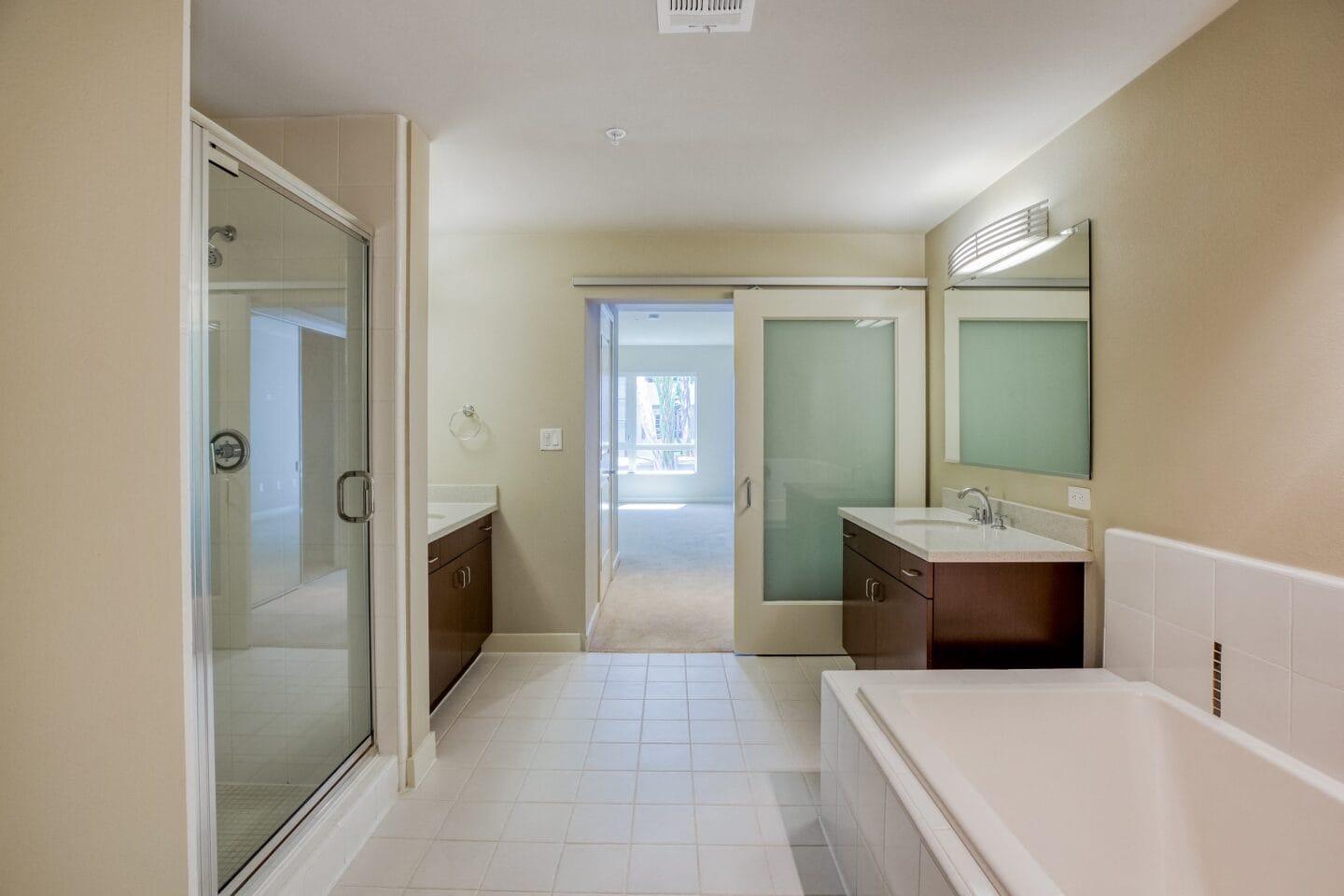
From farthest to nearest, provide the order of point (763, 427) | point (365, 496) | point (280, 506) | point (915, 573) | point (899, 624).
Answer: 1. point (763, 427)
2. point (899, 624)
3. point (915, 573)
4. point (365, 496)
5. point (280, 506)

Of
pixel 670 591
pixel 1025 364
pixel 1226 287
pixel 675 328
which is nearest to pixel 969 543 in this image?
pixel 1025 364

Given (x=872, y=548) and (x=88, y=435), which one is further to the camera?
(x=872, y=548)

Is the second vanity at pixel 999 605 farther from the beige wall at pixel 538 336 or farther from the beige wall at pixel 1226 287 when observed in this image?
the beige wall at pixel 538 336

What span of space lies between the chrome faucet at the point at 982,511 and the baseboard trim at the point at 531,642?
2.09 m

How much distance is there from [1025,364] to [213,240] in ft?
8.49

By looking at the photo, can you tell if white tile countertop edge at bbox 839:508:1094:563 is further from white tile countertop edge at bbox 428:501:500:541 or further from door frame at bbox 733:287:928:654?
white tile countertop edge at bbox 428:501:500:541

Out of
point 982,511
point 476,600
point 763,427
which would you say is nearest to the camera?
point 982,511

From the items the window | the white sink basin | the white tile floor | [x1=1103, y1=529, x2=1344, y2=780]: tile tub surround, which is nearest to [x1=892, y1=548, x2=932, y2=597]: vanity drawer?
the white sink basin

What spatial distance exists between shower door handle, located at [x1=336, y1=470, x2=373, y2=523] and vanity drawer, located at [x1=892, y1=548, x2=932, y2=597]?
1846 millimetres

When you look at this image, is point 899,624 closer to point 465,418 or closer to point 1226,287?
point 1226,287

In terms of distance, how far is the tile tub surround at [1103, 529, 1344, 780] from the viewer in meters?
1.23

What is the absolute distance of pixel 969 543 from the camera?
2127 millimetres

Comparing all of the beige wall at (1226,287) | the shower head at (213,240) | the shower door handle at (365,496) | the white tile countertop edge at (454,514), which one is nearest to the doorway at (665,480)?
the white tile countertop edge at (454,514)

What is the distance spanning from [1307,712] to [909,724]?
789 mm
